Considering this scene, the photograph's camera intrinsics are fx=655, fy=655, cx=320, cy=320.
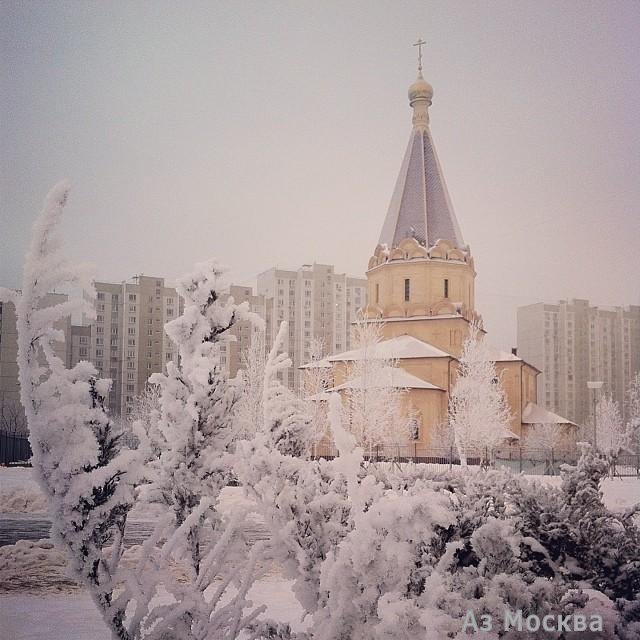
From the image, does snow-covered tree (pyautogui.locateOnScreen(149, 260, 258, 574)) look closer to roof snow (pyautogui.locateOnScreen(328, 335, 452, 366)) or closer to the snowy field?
the snowy field

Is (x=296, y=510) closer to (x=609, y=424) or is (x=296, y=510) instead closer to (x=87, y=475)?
(x=87, y=475)

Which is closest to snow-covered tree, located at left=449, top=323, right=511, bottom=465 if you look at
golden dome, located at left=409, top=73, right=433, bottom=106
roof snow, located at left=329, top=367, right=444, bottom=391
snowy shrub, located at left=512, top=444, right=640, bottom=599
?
roof snow, located at left=329, top=367, right=444, bottom=391

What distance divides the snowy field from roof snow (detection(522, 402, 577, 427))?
1498mm

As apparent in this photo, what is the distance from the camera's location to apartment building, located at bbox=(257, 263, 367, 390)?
538cm

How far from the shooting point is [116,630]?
2.03 m

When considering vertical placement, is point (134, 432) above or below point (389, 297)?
below

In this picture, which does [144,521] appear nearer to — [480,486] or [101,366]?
[101,366]

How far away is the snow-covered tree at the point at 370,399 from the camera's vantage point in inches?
227

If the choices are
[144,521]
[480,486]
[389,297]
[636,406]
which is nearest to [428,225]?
[389,297]


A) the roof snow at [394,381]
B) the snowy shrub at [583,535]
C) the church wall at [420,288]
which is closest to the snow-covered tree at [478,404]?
the roof snow at [394,381]

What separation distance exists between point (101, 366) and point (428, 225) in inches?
195

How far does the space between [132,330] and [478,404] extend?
488 cm

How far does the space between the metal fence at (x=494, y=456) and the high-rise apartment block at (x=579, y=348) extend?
535 mm

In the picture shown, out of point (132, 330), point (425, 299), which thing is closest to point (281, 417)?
point (132, 330)
